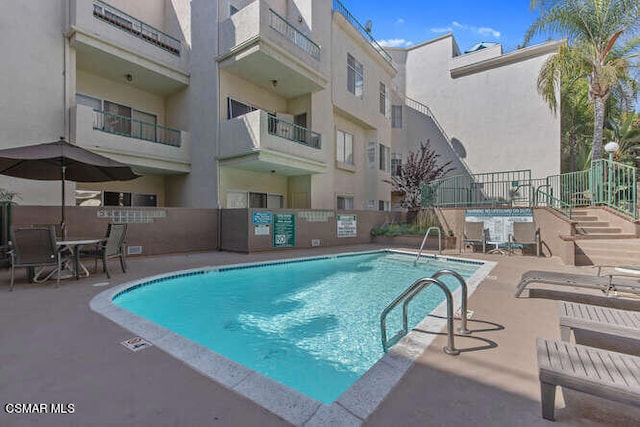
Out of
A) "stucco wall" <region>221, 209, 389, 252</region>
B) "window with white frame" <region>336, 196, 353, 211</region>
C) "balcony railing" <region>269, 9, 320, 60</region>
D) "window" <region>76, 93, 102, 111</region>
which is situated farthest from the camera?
"window with white frame" <region>336, 196, 353, 211</region>

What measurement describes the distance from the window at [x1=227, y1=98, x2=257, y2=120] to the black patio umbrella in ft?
20.7

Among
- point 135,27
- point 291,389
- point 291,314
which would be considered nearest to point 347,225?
point 291,314

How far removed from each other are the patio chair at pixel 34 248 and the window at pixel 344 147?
13.0 m

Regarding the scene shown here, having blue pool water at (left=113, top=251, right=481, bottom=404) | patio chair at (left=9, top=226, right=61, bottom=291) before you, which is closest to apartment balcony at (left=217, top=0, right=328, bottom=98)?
blue pool water at (left=113, top=251, right=481, bottom=404)

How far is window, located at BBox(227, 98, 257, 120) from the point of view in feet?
41.5

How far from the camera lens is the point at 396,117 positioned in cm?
2181

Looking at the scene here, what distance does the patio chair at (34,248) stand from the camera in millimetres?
5199

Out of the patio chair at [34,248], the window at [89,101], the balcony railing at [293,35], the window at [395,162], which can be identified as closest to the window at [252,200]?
the window at [89,101]

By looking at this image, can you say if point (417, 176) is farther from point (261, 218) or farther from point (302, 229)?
point (261, 218)

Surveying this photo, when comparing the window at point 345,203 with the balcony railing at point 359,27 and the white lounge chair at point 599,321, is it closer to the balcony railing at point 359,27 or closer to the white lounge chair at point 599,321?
the balcony railing at point 359,27

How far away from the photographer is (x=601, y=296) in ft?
15.2

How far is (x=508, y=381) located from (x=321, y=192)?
13.0m

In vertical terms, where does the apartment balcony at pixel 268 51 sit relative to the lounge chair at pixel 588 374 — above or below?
above

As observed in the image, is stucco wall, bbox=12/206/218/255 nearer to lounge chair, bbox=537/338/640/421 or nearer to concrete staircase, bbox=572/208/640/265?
lounge chair, bbox=537/338/640/421
